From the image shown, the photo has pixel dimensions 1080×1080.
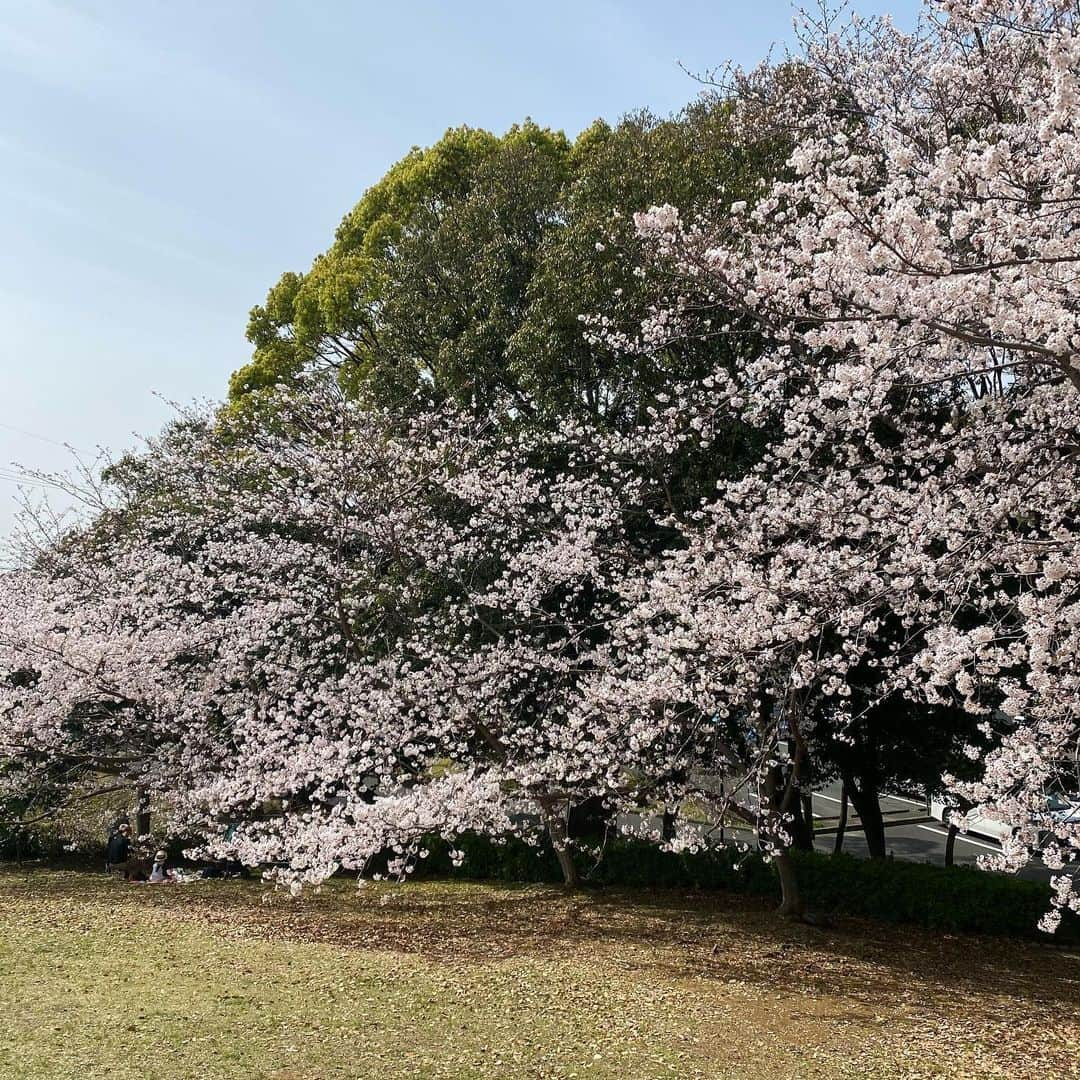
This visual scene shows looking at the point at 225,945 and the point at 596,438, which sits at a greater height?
the point at 596,438

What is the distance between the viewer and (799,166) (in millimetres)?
4730

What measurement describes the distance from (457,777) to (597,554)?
8.75ft

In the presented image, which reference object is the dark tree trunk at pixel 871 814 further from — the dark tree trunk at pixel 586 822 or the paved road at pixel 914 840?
the dark tree trunk at pixel 586 822

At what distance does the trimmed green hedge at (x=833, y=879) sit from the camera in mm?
10039

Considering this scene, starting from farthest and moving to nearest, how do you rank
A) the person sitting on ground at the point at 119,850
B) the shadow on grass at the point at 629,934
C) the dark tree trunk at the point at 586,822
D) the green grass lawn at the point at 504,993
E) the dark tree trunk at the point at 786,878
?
1. the person sitting on ground at the point at 119,850
2. the dark tree trunk at the point at 586,822
3. the dark tree trunk at the point at 786,878
4. the shadow on grass at the point at 629,934
5. the green grass lawn at the point at 504,993

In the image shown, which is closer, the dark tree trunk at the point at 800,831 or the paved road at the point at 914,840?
the dark tree trunk at the point at 800,831

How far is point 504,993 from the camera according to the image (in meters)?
7.41

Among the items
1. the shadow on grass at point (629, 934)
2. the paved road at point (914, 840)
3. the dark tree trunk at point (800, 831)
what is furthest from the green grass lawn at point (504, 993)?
the paved road at point (914, 840)

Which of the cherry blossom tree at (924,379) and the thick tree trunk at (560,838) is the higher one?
the cherry blossom tree at (924,379)

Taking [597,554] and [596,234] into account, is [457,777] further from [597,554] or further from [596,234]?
[596,234]

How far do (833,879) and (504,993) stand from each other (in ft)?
16.5

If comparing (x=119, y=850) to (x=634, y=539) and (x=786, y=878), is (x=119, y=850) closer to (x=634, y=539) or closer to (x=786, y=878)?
(x=634, y=539)

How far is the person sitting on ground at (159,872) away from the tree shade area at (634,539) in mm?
438

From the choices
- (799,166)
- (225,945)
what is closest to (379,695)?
(225,945)
